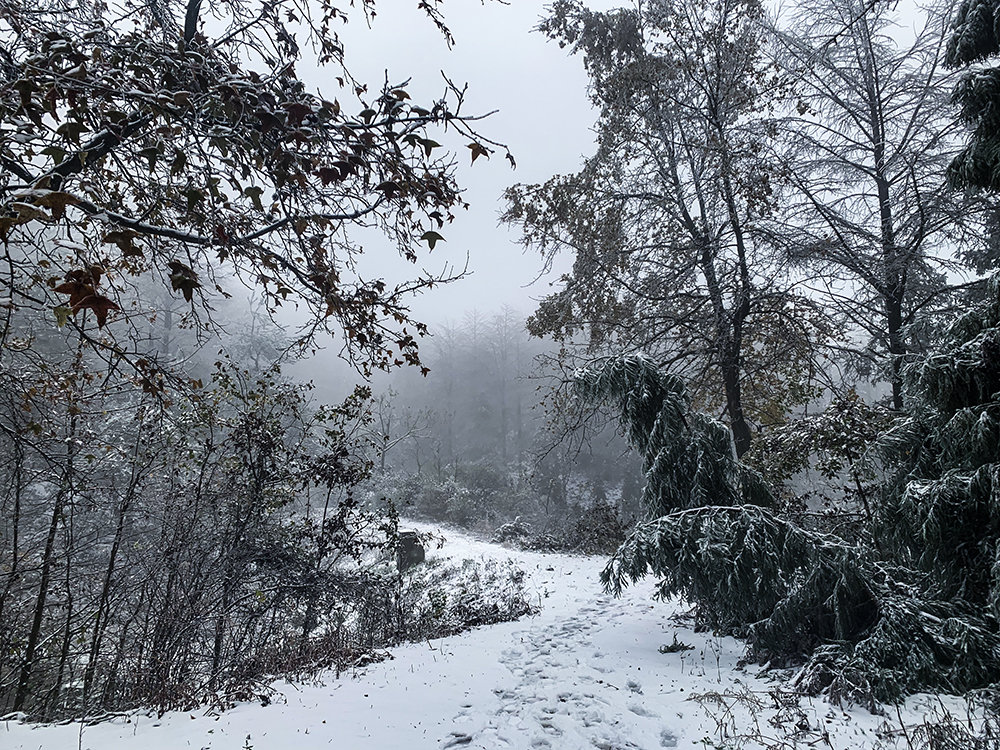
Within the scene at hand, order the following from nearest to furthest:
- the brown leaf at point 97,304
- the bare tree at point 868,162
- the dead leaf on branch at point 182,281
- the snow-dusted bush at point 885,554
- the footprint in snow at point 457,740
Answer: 1. the brown leaf at point 97,304
2. the dead leaf on branch at point 182,281
3. the footprint in snow at point 457,740
4. the snow-dusted bush at point 885,554
5. the bare tree at point 868,162

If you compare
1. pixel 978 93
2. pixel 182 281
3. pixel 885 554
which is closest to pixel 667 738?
pixel 885 554

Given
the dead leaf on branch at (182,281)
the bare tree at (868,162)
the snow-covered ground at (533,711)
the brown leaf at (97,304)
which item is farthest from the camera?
the bare tree at (868,162)

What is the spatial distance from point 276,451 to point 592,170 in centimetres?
694

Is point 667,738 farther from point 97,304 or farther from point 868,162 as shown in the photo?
point 868,162

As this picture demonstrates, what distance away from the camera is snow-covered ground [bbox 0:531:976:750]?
10.3 feet

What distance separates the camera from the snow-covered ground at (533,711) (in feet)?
10.3

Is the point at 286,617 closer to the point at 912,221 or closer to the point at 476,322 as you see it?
the point at 912,221

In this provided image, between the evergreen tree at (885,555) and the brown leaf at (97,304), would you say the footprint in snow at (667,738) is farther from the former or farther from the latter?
the brown leaf at (97,304)

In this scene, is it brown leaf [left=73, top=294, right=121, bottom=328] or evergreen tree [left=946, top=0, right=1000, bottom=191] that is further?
evergreen tree [left=946, top=0, right=1000, bottom=191]

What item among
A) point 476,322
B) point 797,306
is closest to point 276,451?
point 797,306

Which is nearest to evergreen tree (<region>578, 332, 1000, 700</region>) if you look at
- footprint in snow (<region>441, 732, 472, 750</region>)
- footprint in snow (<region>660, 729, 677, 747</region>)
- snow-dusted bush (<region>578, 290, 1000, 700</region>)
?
snow-dusted bush (<region>578, 290, 1000, 700</region>)

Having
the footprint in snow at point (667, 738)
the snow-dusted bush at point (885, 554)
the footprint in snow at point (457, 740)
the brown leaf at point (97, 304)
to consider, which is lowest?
the footprint in snow at point (457, 740)

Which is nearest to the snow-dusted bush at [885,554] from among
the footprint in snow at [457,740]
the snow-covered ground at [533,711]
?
the snow-covered ground at [533,711]

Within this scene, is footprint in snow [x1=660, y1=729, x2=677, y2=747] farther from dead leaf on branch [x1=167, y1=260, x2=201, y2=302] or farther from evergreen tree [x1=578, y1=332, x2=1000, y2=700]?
dead leaf on branch [x1=167, y1=260, x2=201, y2=302]
